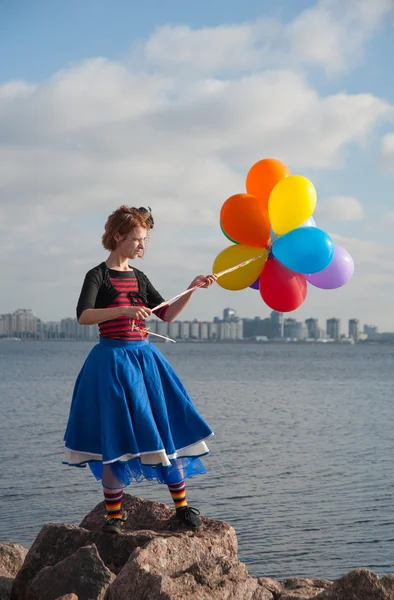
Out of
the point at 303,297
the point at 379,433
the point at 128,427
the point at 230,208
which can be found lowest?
the point at 379,433

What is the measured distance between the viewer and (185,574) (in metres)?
4.75

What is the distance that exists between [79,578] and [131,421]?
104 cm

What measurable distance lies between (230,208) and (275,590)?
290 cm

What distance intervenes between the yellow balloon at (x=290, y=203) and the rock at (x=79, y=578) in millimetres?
2820

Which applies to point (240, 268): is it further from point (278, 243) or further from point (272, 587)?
point (272, 587)

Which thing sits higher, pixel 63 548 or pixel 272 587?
pixel 63 548

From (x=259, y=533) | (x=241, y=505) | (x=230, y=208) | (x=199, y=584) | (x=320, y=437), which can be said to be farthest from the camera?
(x=320, y=437)

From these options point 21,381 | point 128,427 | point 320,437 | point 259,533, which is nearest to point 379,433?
point 320,437

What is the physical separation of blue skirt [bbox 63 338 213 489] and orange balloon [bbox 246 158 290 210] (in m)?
1.79

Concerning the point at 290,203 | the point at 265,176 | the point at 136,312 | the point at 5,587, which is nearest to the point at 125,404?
the point at 136,312

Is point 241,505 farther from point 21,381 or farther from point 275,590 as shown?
point 21,381

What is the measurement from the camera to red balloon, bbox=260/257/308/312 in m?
6.30

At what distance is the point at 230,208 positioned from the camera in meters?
6.36

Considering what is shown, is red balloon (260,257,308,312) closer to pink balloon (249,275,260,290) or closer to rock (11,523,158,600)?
pink balloon (249,275,260,290)
